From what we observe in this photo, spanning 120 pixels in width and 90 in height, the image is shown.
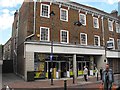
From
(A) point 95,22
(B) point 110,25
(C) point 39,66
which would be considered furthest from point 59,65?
(B) point 110,25

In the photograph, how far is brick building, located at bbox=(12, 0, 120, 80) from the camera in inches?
800

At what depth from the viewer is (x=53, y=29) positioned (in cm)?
2175

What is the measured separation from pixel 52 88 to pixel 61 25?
974cm

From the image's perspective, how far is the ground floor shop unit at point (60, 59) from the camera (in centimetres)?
1958

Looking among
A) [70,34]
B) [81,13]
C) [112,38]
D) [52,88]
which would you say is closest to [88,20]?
[81,13]

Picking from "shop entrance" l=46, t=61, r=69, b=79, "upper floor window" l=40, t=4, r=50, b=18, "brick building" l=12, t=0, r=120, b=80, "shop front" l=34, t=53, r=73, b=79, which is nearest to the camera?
"brick building" l=12, t=0, r=120, b=80

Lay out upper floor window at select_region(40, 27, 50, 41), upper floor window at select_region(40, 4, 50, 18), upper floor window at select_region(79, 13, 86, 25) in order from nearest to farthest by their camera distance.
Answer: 1. upper floor window at select_region(40, 27, 50, 41)
2. upper floor window at select_region(40, 4, 50, 18)
3. upper floor window at select_region(79, 13, 86, 25)

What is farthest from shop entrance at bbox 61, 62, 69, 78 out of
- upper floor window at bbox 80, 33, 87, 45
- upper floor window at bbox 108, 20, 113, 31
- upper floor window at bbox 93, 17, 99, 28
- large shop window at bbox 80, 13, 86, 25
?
upper floor window at bbox 108, 20, 113, 31

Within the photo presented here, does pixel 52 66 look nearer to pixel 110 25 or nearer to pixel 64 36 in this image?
pixel 64 36

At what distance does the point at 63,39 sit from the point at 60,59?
92.9 inches

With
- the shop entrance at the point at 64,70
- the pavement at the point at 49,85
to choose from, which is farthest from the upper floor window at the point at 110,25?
the pavement at the point at 49,85

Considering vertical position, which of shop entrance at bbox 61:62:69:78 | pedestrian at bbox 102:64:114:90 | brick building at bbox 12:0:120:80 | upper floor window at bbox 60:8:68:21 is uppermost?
upper floor window at bbox 60:8:68:21

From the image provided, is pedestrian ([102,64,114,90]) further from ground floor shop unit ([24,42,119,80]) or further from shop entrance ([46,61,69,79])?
shop entrance ([46,61,69,79])

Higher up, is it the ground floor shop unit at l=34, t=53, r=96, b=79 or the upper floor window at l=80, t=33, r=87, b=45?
the upper floor window at l=80, t=33, r=87, b=45
